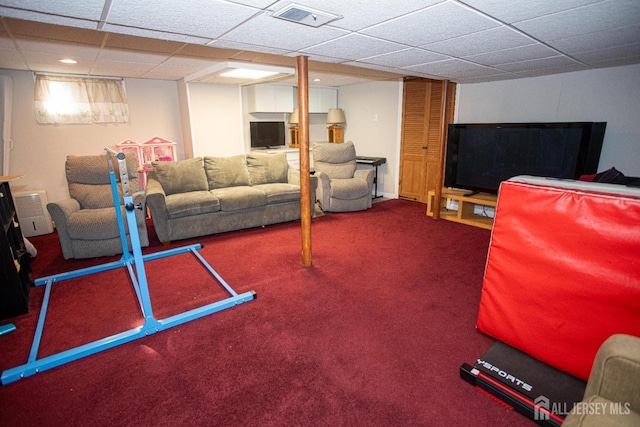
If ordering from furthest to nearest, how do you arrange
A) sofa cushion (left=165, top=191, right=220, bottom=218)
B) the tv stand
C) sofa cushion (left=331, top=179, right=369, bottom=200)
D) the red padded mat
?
sofa cushion (left=331, top=179, right=369, bottom=200), the tv stand, sofa cushion (left=165, top=191, right=220, bottom=218), the red padded mat

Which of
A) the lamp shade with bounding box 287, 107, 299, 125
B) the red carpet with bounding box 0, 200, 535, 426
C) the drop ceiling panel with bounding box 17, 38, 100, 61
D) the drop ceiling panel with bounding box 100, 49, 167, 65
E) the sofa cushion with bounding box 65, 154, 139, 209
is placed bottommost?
the red carpet with bounding box 0, 200, 535, 426

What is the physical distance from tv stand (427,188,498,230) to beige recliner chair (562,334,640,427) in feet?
10.5

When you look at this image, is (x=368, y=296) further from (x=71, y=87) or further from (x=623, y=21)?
(x=71, y=87)

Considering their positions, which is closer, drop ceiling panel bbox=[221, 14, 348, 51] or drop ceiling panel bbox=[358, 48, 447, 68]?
drop ceiling panel bbox=[221, 14, 348, 51]

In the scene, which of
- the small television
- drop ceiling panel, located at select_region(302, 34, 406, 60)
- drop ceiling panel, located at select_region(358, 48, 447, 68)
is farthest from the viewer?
the small television

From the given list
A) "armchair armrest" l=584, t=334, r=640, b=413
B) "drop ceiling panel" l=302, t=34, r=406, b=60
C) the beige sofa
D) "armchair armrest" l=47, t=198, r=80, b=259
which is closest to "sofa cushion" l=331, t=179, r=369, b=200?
the beige sofa

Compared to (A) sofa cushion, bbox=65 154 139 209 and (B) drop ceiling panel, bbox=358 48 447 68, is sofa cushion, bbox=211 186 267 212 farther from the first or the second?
(B) drop ceiling panel, bbox=358 48 447 68

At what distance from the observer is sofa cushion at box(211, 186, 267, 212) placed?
13.1 ft

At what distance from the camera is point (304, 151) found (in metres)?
3.00

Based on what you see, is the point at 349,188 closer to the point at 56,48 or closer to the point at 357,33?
the point at 357,33

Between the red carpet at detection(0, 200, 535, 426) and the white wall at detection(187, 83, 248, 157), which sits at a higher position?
the white wall at detection(187, 83, 248, 157)

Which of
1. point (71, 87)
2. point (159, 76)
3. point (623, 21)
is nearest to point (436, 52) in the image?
point (623, 21)

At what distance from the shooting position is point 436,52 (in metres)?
2.70

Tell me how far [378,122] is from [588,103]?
10.1 feet
